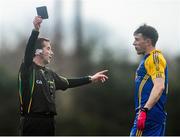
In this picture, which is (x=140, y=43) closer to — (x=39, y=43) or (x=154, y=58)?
(x=154, y=58)

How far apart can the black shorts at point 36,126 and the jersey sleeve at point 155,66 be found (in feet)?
5.59

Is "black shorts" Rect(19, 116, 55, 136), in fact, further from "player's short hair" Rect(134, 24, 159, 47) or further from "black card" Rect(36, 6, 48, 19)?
"player's short hair" Rect(134, 24, 159, 47)

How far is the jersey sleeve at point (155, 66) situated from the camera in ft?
31.7

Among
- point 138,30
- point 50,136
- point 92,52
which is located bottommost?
point 92,52

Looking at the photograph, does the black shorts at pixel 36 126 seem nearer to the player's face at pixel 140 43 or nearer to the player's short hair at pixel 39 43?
the player's short hair at pixel 39 43

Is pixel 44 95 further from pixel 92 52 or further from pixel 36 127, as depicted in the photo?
pixel 92 52

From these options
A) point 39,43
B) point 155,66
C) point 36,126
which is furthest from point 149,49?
point 36,126

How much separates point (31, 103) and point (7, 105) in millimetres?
11423

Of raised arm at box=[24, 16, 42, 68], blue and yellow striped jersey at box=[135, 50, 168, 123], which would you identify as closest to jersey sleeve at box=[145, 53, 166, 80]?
blue and yellow striped jersey at box=[135, 50, 168, 123]

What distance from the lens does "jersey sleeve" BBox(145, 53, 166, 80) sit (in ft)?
31.7

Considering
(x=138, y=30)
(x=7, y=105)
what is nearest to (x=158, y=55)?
(x=138, y=30)

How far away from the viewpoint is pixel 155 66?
971 cm

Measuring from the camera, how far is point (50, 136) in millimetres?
10305

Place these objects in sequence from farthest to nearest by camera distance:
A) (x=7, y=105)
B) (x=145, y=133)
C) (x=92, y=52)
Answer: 1. (x=92, y=52)
2. (x=7, y=105)
3. (x=145, y=133)
